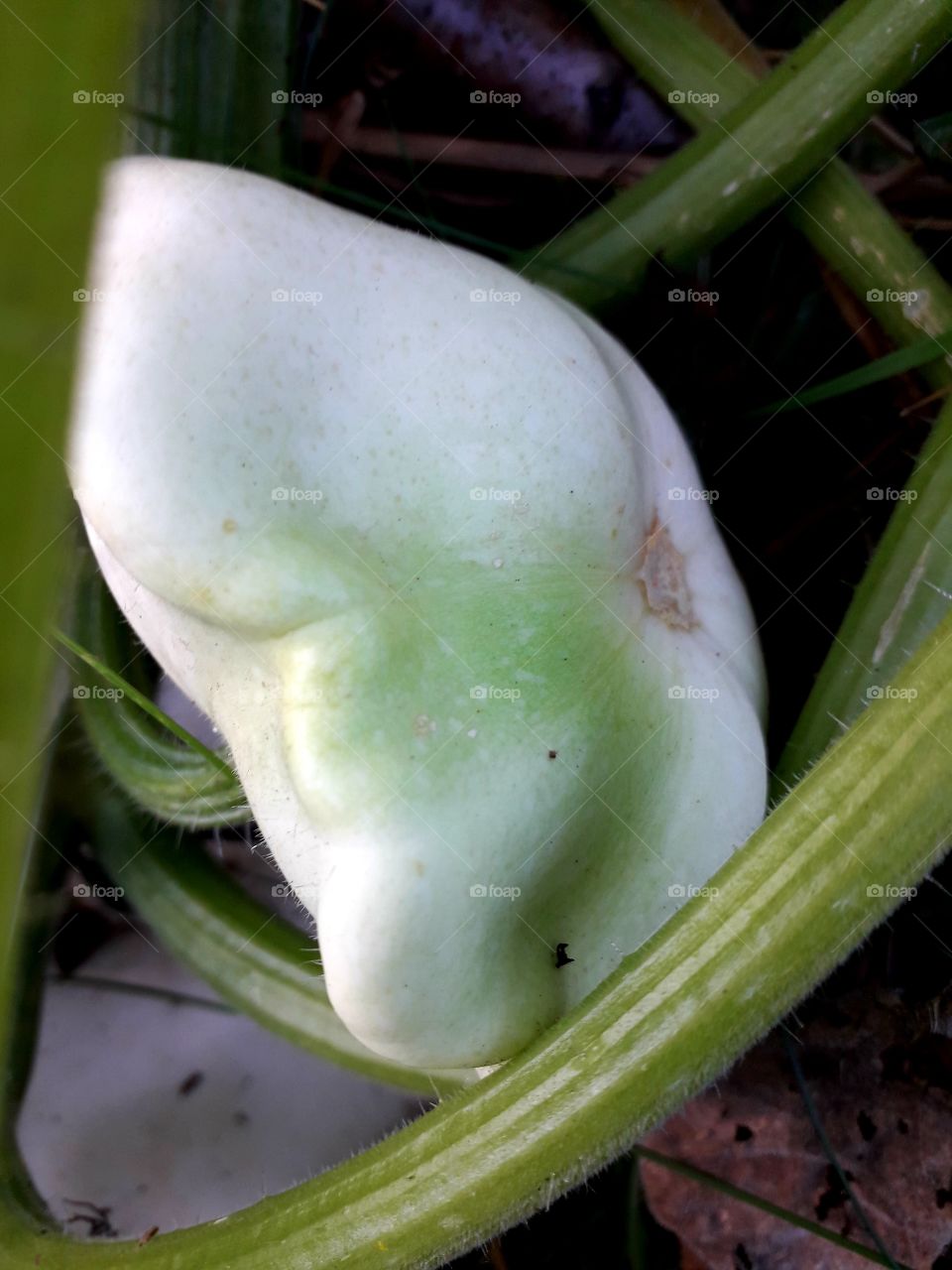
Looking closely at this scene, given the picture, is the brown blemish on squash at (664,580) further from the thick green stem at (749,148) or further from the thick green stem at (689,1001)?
the thick green stem at (749,148)

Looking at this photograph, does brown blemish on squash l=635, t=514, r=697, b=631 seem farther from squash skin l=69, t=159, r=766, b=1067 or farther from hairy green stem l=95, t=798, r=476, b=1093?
hairy green stem l=95, t=798, r=476, b=1093

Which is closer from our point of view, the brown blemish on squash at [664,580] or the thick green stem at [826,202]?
the brown blemish on squash at [664,580]

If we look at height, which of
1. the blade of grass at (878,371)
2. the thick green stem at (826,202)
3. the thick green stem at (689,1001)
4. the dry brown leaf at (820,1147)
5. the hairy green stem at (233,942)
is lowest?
the hairy green stem at (233,942)

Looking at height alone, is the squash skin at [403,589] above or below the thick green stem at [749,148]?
below

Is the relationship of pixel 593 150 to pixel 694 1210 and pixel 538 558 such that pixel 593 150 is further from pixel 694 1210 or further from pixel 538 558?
pixel 694 1210

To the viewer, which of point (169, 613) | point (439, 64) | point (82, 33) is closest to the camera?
point (82, 33)

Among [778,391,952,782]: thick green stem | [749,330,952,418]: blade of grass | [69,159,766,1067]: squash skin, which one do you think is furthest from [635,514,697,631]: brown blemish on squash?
[749,330,952,418]: blade of grass

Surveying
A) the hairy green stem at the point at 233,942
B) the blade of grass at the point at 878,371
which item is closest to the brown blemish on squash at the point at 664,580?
the blade of grass at the point at 878,371

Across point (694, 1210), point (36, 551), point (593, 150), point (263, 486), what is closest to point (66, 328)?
point (36, 551)
